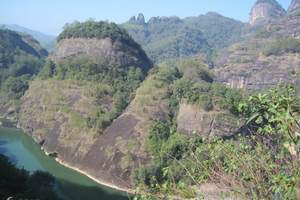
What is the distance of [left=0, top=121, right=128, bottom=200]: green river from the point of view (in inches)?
1041

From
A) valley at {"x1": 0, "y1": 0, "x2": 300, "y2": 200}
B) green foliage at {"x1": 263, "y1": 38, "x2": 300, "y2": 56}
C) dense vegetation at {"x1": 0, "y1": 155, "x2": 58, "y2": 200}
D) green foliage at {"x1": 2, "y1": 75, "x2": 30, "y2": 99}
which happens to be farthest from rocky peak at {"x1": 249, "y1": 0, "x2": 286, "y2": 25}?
dense vegetation at {"x1": 0, "y1": 155, "x2": 58, "y2": 200}

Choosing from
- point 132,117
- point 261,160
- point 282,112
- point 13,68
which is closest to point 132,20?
point 13,68

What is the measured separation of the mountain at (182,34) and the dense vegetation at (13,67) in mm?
32529

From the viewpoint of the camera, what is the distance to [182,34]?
122 metres

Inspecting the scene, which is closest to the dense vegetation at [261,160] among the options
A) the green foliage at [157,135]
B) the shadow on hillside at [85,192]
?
the shadow on hillside at [85,192]

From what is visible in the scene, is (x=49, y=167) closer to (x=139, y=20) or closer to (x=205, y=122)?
(x=205, y=122)

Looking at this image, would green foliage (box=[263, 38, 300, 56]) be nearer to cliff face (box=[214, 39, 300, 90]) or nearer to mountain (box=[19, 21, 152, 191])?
cliff face (box=[214, 39, 300, 90])

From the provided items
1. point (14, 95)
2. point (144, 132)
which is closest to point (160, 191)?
point (144, 132)

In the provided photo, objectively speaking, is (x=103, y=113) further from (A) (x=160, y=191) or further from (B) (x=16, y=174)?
(A) (x=160, y=191)

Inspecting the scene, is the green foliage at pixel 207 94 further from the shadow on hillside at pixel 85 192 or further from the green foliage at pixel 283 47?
the green foliage at pixel 283 47

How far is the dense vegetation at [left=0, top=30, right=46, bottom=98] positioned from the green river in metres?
8.45

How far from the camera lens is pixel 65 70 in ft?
147

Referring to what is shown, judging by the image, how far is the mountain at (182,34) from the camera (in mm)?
109544

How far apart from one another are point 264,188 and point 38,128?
3721cm
